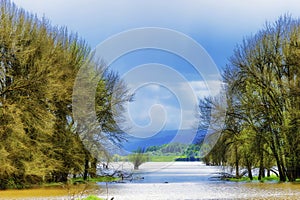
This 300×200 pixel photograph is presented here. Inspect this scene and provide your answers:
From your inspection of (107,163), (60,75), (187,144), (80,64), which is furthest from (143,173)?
(60,75)

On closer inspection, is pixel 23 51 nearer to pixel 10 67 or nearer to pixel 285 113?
pixel 10 67

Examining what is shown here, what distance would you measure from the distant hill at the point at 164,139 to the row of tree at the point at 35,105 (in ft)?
11.6

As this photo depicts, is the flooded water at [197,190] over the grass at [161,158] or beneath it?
beneath

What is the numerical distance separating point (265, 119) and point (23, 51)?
56.7 ft

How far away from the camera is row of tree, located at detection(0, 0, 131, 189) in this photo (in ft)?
88.4

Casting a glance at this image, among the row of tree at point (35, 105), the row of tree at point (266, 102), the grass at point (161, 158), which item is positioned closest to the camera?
the row of tree at point (35, 105)

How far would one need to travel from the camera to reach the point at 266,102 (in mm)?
33875

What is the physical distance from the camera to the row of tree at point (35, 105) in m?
26.9

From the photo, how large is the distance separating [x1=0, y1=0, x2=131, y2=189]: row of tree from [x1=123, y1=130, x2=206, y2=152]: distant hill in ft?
11.6

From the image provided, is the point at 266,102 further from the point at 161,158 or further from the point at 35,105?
the point at 35,105

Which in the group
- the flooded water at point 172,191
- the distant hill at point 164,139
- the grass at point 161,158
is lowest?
the flooded water at point 172,191

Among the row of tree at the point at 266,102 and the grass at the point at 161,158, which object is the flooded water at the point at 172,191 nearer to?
the grass at the point at 161,158

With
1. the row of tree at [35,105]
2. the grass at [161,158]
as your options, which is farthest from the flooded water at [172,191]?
the row of tree at [35,105]

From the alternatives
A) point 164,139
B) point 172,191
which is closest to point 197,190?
point 172,191
